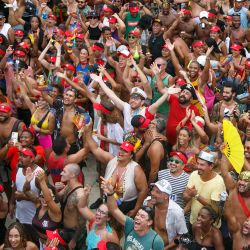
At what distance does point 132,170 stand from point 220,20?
20.0 ft

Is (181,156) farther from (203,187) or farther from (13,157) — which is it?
(13,157)

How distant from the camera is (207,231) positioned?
24.0 ft

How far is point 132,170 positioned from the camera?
26.2 feet

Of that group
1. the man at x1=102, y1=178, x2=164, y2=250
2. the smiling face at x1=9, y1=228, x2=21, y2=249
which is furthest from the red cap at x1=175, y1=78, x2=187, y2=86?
the smiling face at x1=9, y1=228, x2=21, y2=249

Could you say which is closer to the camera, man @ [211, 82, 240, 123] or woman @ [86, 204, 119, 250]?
woman @ [86, 204, 119, 250]

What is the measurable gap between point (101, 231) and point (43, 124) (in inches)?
109

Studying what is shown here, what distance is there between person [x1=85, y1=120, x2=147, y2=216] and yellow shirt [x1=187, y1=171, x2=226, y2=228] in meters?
0.59

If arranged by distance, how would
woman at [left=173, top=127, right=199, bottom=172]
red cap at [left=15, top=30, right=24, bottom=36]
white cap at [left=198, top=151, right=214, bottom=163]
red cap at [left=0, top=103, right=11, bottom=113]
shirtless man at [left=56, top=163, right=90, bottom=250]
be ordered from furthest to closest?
red cap at [left=15, top=30, right=24, bottom=36] < red cap at [left=0, top=103, right=11, bottom=113] < woman at [left=173, top=127, right=199, bottom=172] < white cap at [left=198, top=151, right=214, bottom=163] < shirtless man at [left=56, top=163, right=90, bottom=250]

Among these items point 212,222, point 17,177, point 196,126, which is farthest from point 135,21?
point 212,222

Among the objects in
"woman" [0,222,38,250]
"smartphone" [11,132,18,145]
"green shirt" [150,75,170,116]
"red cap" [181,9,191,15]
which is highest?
"woman" [0,222,38,250]

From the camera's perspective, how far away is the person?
26.1 feet

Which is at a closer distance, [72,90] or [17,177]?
[17,177]

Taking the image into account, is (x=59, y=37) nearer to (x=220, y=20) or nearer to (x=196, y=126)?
(x=220, y=20)

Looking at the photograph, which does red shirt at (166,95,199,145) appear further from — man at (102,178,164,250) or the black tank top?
the black tank top
